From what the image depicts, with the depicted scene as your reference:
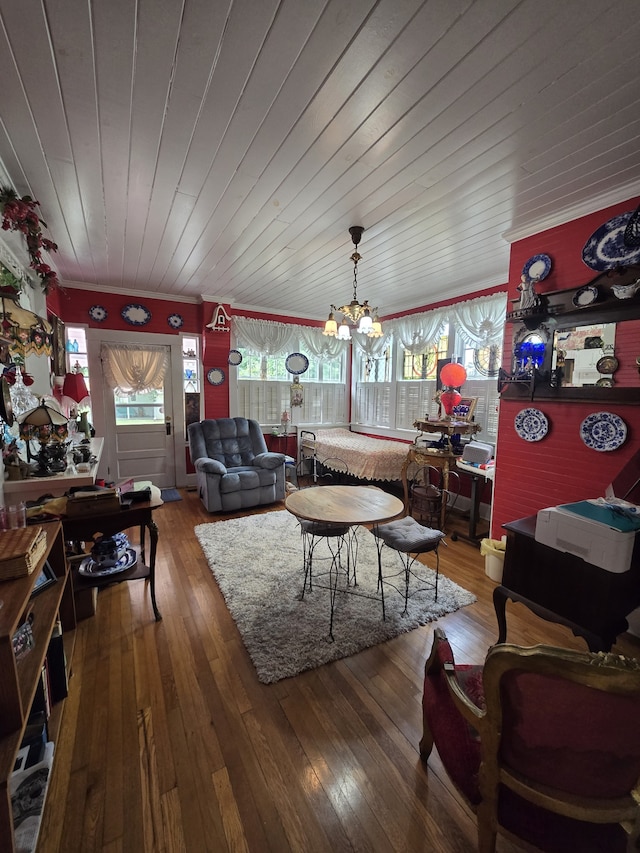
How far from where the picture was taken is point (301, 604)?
2.31m

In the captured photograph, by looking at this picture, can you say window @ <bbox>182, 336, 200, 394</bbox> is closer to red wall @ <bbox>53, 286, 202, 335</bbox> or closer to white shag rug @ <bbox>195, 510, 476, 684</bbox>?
red wall @ <bbox>53, 286, 202, 335</bbox>

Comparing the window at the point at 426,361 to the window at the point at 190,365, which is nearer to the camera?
the window at the point at 426,361

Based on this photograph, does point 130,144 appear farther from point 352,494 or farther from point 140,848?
point 140,848

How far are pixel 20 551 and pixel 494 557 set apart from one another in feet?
9.20

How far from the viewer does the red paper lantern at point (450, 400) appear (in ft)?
12.2

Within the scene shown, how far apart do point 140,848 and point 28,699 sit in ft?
1.95

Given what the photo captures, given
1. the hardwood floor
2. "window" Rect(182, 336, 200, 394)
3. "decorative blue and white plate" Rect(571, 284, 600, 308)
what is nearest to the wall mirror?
"decorative blue and white plate" Rect(571, 284, 600, 308)

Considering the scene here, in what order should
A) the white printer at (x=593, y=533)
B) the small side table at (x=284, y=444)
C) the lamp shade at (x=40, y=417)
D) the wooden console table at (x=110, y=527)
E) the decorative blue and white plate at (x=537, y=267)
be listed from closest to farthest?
the white printer at (x=593, y=533)
the wooden console table at (x=110, y=527)
the lamp shade at (x=40, y=417)
the decorative blue and white plate at (x=537, y=267)
the small side table at (x=284, y=444)

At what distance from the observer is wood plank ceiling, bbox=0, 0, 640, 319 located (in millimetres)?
1110

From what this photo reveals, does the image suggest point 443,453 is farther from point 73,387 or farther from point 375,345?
point 73,387

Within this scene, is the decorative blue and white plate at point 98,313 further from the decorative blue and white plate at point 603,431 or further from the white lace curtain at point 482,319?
the decorative blue and white plate at point 603,431

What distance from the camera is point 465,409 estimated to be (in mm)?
3957

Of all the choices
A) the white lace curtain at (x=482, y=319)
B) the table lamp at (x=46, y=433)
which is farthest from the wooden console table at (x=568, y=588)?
the table lamp at (x=46, y=433)

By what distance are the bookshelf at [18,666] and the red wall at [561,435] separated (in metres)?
2.90
